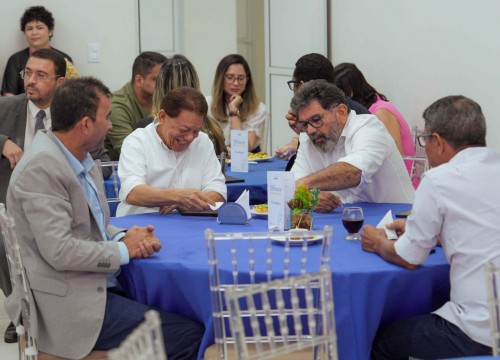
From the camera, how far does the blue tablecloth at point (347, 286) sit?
9.57ft

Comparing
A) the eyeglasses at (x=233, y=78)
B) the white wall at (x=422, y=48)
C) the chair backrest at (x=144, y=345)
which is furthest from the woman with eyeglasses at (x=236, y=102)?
the chair backrest at (x=144, y=345)

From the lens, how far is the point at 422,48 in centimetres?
643

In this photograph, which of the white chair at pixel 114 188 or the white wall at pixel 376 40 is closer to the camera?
the white chair at pixel 114 188

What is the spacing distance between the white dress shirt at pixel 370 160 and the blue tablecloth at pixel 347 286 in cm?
74

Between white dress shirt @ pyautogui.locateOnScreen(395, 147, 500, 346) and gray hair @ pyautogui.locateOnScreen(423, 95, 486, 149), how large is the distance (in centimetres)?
8

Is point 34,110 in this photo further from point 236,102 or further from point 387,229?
point 387,229

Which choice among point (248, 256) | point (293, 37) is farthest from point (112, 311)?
point (293, 37)

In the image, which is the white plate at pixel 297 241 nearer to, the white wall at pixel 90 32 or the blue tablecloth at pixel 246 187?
the blue tablecloth at pixel 246 187

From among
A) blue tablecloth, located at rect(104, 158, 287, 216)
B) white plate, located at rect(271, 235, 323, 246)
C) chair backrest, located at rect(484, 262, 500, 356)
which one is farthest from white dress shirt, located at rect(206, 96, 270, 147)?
chair backrest, located at rect(484, 262, 500, 356)

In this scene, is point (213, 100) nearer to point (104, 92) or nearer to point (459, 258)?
point (104, 92)

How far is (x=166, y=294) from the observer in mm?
3242

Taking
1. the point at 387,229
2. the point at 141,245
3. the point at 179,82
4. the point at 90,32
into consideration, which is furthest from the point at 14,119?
the point at 90,32

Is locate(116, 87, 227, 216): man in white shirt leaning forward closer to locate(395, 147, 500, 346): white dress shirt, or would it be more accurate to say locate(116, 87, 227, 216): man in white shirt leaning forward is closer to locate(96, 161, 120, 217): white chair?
locate(96, 161, 120, 217): white chair

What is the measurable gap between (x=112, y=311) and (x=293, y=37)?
5.53 meters
